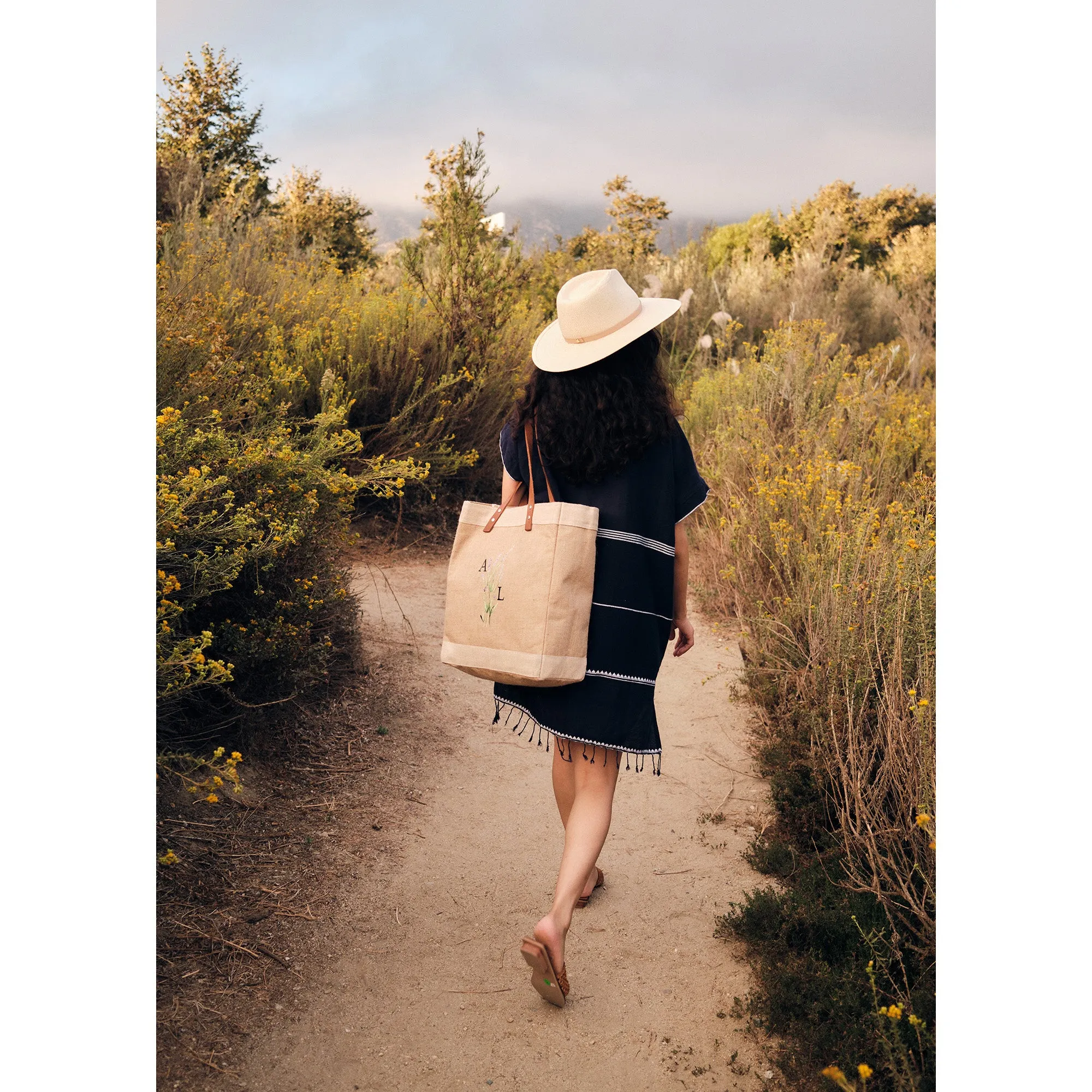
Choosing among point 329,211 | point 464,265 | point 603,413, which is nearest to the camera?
point 603,413

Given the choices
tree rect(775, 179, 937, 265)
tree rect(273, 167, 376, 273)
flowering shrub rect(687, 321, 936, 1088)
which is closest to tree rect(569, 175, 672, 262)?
tree rect(775, 179, 937, 265)

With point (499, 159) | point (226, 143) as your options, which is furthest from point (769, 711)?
point (226, 143)

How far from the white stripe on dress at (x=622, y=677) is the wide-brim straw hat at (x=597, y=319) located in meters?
0.74

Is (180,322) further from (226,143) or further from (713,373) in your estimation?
(226,143)

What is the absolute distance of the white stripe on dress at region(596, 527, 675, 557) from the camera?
2.10 m

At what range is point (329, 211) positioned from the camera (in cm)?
1702

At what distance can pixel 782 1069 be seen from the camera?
195cm

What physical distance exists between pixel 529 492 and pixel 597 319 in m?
0.45

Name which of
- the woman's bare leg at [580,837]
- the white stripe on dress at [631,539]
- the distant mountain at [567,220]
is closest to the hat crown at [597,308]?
the white stripe on dress at [631,539]

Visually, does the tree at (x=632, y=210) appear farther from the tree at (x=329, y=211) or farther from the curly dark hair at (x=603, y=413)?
the curly dark hair at (x=603, y=413)

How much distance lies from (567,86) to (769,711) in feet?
57.7

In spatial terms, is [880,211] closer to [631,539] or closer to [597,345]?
[597,345]

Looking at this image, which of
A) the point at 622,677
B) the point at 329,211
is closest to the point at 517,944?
the point at 622,677

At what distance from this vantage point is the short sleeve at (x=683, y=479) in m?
2.20
